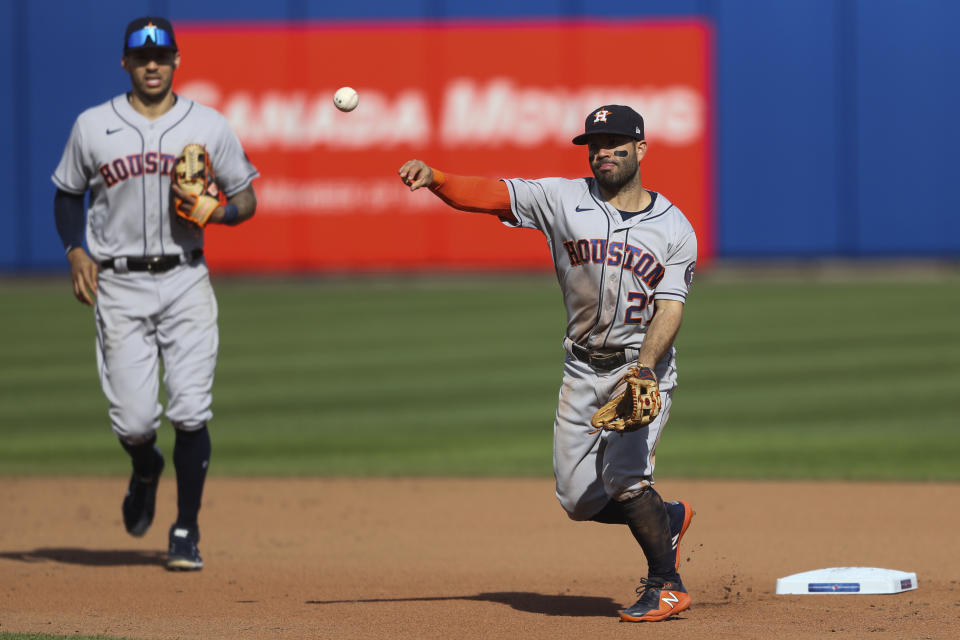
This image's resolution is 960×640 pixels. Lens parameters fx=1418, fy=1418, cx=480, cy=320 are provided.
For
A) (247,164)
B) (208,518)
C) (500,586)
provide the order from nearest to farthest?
(500,586) → (247,164) → (208,518)

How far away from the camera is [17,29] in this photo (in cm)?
2475

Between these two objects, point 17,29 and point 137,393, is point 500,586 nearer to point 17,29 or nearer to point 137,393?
point 137,393

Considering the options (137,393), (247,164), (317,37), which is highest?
(317,37)

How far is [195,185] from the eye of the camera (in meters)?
6.08

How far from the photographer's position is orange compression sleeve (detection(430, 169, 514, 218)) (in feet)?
17.1

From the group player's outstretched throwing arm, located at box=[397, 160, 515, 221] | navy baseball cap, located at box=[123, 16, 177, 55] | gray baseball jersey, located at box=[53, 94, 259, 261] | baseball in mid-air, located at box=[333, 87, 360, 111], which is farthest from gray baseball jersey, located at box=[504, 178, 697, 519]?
navy baseball cap, located at box=[123, 16, 177, 55]

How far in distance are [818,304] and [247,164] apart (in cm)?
1369

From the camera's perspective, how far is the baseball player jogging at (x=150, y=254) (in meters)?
6.15

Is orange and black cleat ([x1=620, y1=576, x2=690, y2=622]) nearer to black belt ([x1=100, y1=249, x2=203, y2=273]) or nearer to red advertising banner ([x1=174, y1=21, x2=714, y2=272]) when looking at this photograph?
black belt ([x1=100, y1=249, x2=203, y2=273])

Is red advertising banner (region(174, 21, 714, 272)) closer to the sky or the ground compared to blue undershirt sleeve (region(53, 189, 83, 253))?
closer to the sky

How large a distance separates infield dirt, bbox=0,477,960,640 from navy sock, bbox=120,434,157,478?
431 millimetres

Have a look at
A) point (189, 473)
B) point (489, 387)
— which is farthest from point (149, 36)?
point (489, 387)

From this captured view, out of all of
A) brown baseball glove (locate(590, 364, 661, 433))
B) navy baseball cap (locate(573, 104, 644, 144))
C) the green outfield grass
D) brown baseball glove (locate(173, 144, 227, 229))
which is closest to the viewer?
brown baseball glove (locate(590, 364, 661, 433))

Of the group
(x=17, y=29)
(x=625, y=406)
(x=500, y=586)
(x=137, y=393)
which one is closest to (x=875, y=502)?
(x=500, y=586)
